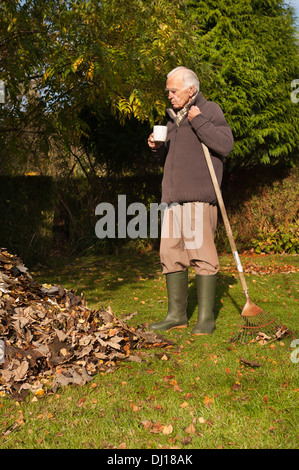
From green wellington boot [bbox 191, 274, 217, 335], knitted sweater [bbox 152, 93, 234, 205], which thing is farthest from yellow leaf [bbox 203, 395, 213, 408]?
knitted sweater [bbox 152, 93, 234, 205]

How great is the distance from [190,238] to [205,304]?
2.19 feet

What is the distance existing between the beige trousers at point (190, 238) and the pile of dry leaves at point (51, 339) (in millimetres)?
780

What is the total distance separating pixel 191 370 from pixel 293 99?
27.0ft

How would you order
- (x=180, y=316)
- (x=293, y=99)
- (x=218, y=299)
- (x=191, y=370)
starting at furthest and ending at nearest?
(x=293, y=99) → (x=218, y=299) → (x=180, y=316) → (x=191, y=370)

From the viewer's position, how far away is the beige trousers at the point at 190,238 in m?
4.86

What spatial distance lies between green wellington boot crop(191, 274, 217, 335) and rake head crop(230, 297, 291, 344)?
33 cm

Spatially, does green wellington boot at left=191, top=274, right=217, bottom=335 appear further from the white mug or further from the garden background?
the white mug

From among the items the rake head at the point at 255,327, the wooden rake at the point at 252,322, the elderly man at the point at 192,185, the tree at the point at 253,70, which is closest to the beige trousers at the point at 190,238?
the elderly man at the point at 192,185

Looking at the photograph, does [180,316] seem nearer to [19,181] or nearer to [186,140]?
[186,140]

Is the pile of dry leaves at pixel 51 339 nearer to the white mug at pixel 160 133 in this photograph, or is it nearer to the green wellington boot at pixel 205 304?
the green wellington boot at pixel 205 304

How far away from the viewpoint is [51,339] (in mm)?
4090

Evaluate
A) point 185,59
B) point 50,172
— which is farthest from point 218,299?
point 50,172

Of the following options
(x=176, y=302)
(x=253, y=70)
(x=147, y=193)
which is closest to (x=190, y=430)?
(x=176, y=302)

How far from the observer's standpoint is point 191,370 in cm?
402
